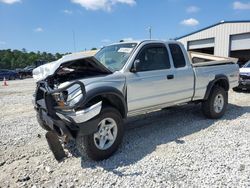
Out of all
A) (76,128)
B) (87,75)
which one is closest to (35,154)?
(76,128)

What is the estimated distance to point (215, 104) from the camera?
6977 mm

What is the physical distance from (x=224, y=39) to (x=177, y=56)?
23.7 m

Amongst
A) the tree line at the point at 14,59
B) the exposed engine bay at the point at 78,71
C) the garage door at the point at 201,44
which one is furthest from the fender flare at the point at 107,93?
the tree line at the point at 14,59

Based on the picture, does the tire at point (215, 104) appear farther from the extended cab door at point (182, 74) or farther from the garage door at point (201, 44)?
the garage door at point (201, 44)

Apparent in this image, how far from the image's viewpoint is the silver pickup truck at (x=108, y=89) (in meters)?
4.12

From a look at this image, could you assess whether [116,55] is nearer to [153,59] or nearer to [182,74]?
[153,59]

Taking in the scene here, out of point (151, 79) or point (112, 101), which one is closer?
point (112, 101)

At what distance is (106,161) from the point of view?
4.45 metres

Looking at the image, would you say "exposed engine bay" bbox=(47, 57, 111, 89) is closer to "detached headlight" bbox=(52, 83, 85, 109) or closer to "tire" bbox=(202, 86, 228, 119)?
"detached headlight" bbox=(52, 83, 85, 109)

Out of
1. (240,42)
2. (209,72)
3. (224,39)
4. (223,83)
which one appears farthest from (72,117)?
(224,39)

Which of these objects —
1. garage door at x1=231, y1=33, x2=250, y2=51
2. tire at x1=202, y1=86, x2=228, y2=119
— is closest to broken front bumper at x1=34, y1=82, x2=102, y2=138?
tire at x1=202, y1=86, x2=228, y2=119

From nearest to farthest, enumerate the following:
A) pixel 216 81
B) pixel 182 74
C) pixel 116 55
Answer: pixel 116 55 < pixel 182 74 < pixel 216 81

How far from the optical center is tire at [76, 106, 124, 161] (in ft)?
14.0

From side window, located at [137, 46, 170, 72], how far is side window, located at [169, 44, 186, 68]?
0.75 feet
